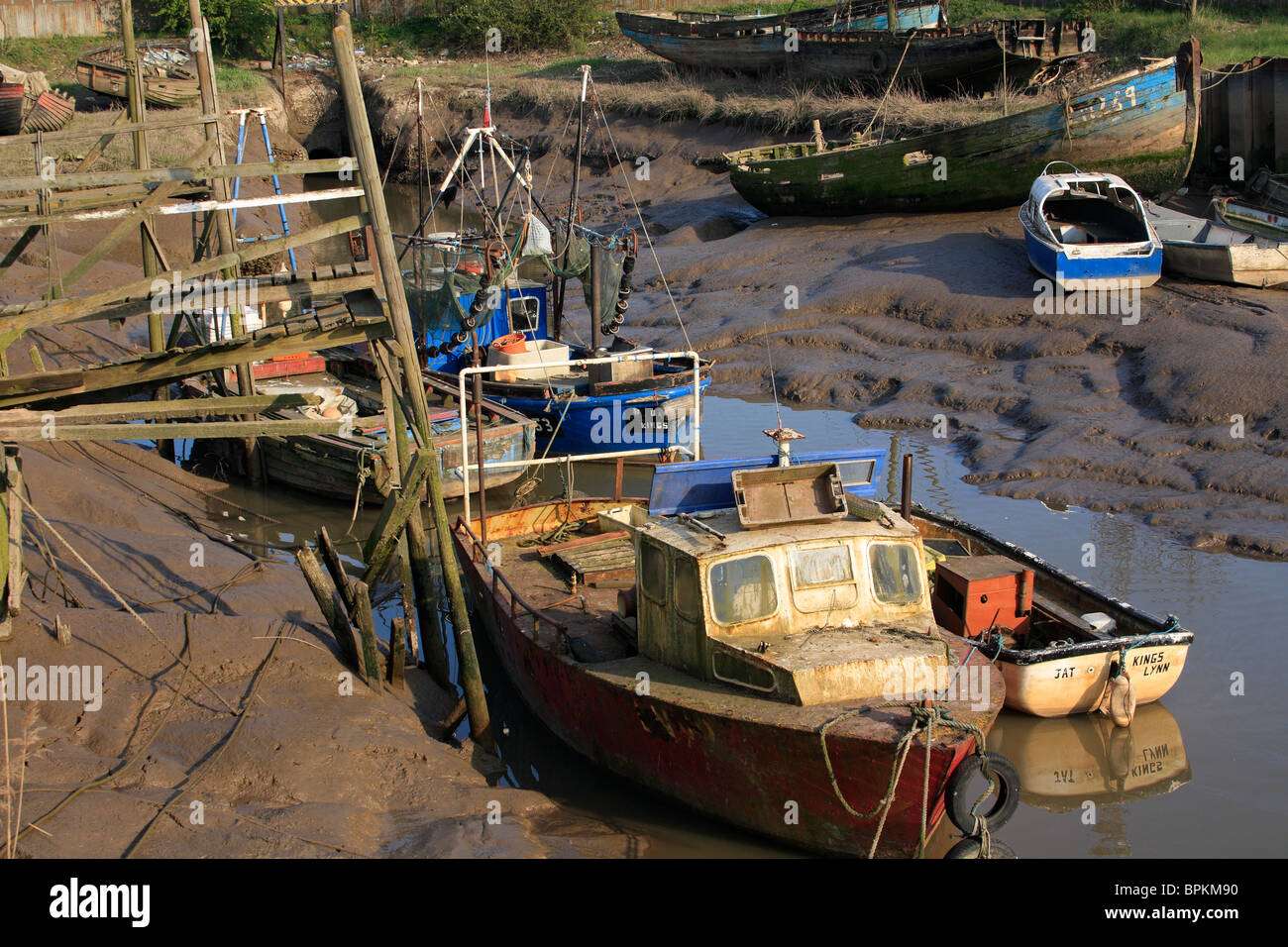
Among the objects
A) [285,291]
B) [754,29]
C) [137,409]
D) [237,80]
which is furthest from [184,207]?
[237,80]

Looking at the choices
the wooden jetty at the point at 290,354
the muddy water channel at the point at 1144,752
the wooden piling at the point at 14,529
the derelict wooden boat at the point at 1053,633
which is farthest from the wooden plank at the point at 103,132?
the derelict wooden boat at the point at 1053,633

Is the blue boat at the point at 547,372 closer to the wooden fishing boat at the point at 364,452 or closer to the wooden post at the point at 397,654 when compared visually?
the wooden fishing boat at the point at 364,452

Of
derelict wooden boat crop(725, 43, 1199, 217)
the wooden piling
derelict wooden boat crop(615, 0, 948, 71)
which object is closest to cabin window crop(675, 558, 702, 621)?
the wooden piling

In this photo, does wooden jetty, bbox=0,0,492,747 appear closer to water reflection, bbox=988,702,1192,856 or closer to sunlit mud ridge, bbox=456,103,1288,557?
water reflection, bbox=988,702,1192,856

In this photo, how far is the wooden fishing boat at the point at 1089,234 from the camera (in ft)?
66.7

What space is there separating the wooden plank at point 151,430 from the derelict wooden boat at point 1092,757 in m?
6.45

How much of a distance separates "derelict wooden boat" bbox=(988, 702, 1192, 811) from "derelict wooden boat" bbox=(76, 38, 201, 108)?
35176 mm

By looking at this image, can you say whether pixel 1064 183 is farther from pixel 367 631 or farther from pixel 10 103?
pixel 10 103

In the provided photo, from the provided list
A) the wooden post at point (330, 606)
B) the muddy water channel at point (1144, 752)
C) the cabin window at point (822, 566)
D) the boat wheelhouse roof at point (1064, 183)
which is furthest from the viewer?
the boat wheelhouse roof at point (1064, 183)

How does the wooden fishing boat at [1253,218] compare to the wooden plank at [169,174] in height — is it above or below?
below

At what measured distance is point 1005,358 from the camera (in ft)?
65.8
